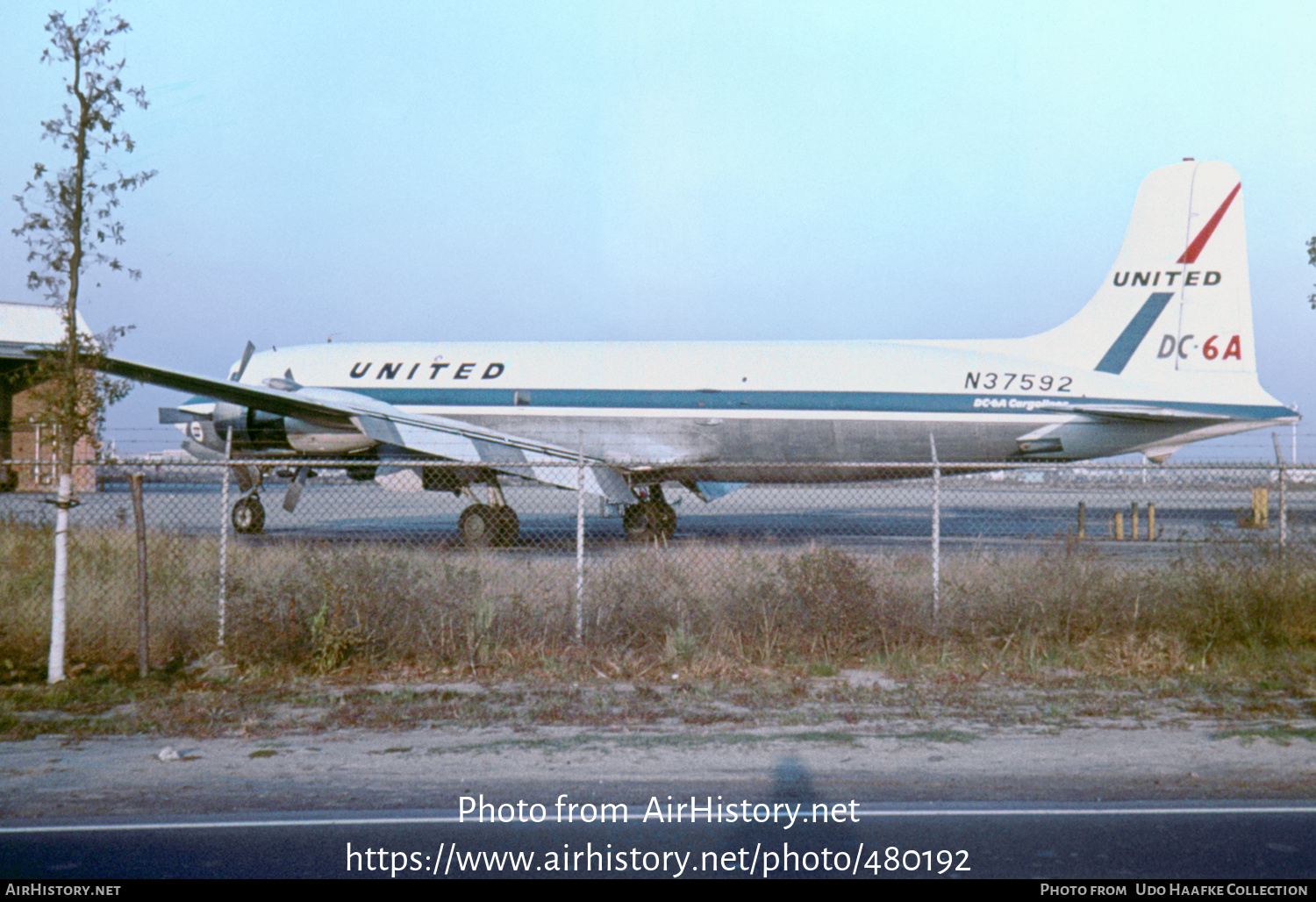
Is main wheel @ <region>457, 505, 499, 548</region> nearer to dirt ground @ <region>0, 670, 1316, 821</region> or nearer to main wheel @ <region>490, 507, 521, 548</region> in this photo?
main wheel @ <region>490, 507, 521, 548</region>

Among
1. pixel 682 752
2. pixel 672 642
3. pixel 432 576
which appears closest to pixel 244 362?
pixel 432 576

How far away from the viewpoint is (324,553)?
36.6 ft

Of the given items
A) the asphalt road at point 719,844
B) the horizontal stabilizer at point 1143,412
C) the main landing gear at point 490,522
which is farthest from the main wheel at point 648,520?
the asphalt road at point 719,844

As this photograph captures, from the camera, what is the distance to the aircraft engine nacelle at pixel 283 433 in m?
20.5

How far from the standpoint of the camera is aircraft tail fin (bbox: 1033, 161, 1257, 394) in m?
19.1

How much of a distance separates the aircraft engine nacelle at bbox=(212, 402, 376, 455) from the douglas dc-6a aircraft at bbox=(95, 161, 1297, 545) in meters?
0.04

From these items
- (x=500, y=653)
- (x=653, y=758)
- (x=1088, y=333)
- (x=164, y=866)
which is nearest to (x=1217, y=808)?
(x=653, y=758)

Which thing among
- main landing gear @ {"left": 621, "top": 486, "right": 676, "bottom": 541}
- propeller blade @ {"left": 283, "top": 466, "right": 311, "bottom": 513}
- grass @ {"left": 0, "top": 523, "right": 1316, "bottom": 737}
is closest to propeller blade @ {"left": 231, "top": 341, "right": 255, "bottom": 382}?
propeller blade @ {"left": 283, "top": 466, "right": 311, "bottom": 513}

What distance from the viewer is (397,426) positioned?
64.0 feet

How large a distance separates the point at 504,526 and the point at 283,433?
17.8ft

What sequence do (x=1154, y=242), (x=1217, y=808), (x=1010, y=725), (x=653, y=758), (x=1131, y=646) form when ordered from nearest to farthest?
(x=1217, y=808), (x=653, y=758), (x=1010, y=725), (x=1131, y=646), (x=1154, y=242)

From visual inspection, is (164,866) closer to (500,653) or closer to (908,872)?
(908,872)

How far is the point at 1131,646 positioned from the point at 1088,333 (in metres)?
11.5

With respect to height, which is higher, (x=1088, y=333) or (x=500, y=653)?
(x=1088, y=333)
